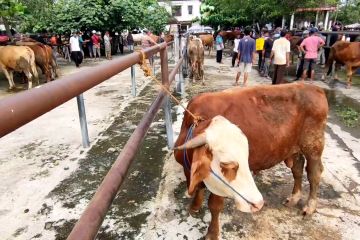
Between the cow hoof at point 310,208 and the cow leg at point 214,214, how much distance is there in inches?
40.1

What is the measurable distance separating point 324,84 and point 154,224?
8740 millimetres

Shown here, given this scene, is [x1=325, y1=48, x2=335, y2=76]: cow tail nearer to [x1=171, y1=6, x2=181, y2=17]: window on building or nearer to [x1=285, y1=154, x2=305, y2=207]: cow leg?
[x1=285, y1=154, x2=305, y2=207]: cow leg

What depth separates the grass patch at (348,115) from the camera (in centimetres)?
606

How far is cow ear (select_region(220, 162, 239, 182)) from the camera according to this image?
189 centimetres

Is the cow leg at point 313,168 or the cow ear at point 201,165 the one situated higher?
the cow ear at point 201,165

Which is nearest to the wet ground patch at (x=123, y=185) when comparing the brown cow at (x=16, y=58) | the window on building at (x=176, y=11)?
the brown cow at (x=16, y=58)

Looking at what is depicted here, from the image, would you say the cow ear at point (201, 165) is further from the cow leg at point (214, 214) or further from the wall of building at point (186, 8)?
the wall of building at point (186, 8)

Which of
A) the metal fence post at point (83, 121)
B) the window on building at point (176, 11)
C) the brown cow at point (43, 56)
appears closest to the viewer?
the metal fence post at point (83, 121)

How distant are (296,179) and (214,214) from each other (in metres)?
1.15

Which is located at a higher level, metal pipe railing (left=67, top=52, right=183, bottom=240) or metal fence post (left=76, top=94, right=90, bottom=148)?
metal pipe railing (left=67, top=52, right=183, bottom=240)

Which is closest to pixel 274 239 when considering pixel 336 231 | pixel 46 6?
pixel 336 231

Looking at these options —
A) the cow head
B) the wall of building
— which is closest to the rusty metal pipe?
the cow head

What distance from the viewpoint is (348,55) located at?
9.80m

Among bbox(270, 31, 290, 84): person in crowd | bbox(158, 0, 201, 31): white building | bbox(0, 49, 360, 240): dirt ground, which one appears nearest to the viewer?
bbox(0, 49, 360, 240): dirt ground
